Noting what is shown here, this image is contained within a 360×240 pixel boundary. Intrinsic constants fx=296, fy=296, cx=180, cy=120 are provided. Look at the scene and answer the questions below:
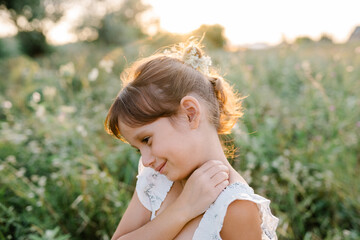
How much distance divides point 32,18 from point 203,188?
16905mm

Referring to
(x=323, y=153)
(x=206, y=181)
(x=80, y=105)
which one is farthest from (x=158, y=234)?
(x=80, y=105)

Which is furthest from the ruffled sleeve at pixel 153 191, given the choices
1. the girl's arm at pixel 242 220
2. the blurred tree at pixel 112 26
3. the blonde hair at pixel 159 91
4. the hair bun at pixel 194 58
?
the blurred tree at pixel 112 26

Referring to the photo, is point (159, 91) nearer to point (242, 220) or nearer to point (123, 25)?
point (242, 220)

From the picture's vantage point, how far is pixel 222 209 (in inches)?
44.0

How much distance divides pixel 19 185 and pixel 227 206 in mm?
1803

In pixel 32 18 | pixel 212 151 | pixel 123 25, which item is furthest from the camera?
pixel 123 25

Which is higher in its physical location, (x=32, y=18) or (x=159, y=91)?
(x=159, y=91)

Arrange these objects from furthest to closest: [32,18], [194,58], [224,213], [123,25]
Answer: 1. [123,25]
2. [32,18]
3. [194,58]
4. [224,213]

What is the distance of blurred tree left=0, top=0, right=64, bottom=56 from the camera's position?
13598 millimetres

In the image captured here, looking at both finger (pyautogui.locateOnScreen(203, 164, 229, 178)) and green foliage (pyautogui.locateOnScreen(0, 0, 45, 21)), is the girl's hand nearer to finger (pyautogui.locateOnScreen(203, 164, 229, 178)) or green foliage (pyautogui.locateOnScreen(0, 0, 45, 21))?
finger (pyautogui.locateOnScreen(203, 164, 229, 178))

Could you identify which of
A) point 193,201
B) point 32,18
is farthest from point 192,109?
point 32,18

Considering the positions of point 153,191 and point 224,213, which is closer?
point 224,213

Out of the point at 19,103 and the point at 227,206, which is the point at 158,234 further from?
the point at 19,103

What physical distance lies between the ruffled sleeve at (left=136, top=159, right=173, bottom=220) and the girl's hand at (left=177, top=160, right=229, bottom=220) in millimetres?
306
